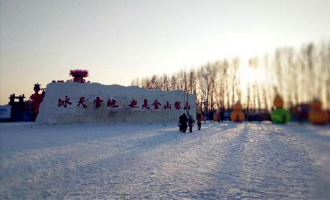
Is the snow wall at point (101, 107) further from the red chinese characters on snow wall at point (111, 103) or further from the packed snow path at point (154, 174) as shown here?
the packed snow path at point (154, 174)

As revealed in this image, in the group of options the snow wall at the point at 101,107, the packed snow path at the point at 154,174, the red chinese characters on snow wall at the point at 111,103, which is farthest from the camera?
the red chinese characters on snow wall at the point at 111,103

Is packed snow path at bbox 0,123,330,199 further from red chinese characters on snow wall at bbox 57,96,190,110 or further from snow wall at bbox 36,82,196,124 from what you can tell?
red chinese characters on snow wall at bbox 57,96,190,110

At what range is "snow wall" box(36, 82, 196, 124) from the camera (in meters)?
23.3

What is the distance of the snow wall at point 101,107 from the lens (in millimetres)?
23344

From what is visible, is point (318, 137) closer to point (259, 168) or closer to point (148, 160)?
point (259, 168)

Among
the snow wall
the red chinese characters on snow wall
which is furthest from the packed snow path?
the red chinese characters on snow wall

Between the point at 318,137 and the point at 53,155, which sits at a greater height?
the point at 318,137

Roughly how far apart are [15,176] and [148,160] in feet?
13.1

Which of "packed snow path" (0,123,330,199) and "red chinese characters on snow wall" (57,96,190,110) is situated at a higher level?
"red chinese characters on snow wall" (57,96,190,110)

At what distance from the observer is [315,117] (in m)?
0.67

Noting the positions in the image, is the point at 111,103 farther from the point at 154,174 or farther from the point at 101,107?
the point at 154,174

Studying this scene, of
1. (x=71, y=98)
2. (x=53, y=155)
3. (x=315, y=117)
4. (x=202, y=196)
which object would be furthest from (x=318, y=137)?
(x=71, y=98)

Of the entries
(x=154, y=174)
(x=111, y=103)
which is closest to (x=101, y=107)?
(x=111, y=103)

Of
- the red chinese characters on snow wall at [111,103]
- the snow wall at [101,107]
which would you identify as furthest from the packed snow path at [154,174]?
the red chinese characters on snow wall at [111,103]
